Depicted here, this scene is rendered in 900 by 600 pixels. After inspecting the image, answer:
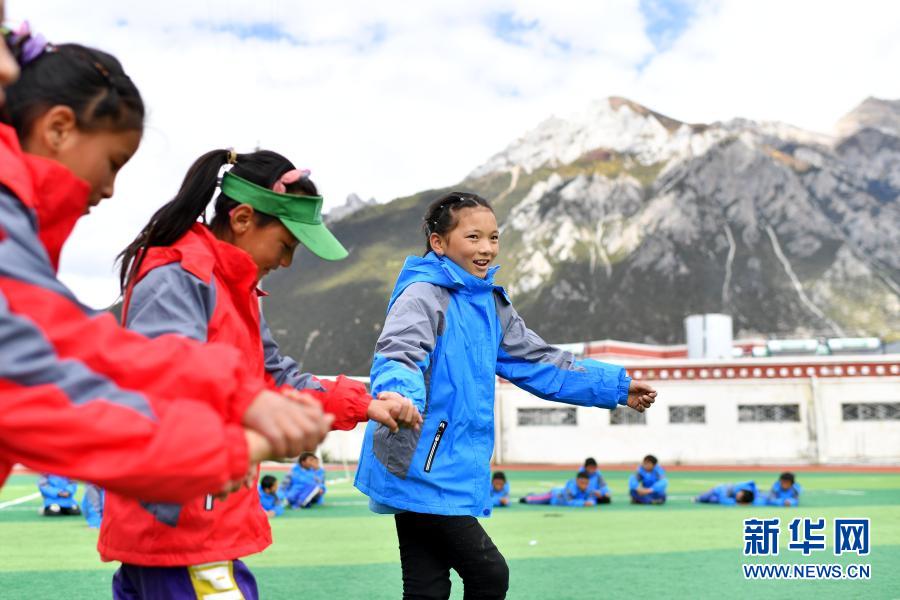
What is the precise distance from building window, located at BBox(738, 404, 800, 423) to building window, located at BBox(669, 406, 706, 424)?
44.8 inches

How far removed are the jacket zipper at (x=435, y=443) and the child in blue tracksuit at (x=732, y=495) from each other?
11.5 m

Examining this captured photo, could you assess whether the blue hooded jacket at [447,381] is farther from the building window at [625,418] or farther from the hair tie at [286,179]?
the building window at [625,418]

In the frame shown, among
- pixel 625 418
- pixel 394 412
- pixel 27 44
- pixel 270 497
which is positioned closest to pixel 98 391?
pixel 27 44

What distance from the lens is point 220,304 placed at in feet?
8.09

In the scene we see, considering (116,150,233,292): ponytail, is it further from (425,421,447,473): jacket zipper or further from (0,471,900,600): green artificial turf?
(0,471,900,600): green artificial turf

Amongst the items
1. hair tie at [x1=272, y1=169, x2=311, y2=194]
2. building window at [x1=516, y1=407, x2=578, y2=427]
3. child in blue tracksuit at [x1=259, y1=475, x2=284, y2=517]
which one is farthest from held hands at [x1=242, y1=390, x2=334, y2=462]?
building window at [x1=516, y1=407, x2=578, y2=427]

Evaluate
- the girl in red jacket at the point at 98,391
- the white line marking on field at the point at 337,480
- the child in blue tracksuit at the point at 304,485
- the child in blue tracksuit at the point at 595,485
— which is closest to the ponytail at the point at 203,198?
the girl in red jacket at the point at 98,391

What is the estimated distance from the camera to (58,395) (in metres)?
1.36

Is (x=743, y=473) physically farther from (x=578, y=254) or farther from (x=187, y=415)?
(x=578, y=254)

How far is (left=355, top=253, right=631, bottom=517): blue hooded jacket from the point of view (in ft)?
11.1

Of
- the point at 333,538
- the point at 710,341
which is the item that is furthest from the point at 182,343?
the point at 710,341

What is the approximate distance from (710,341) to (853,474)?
58.9ft

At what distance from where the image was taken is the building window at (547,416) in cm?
3089

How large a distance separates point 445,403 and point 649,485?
38.8 feet
